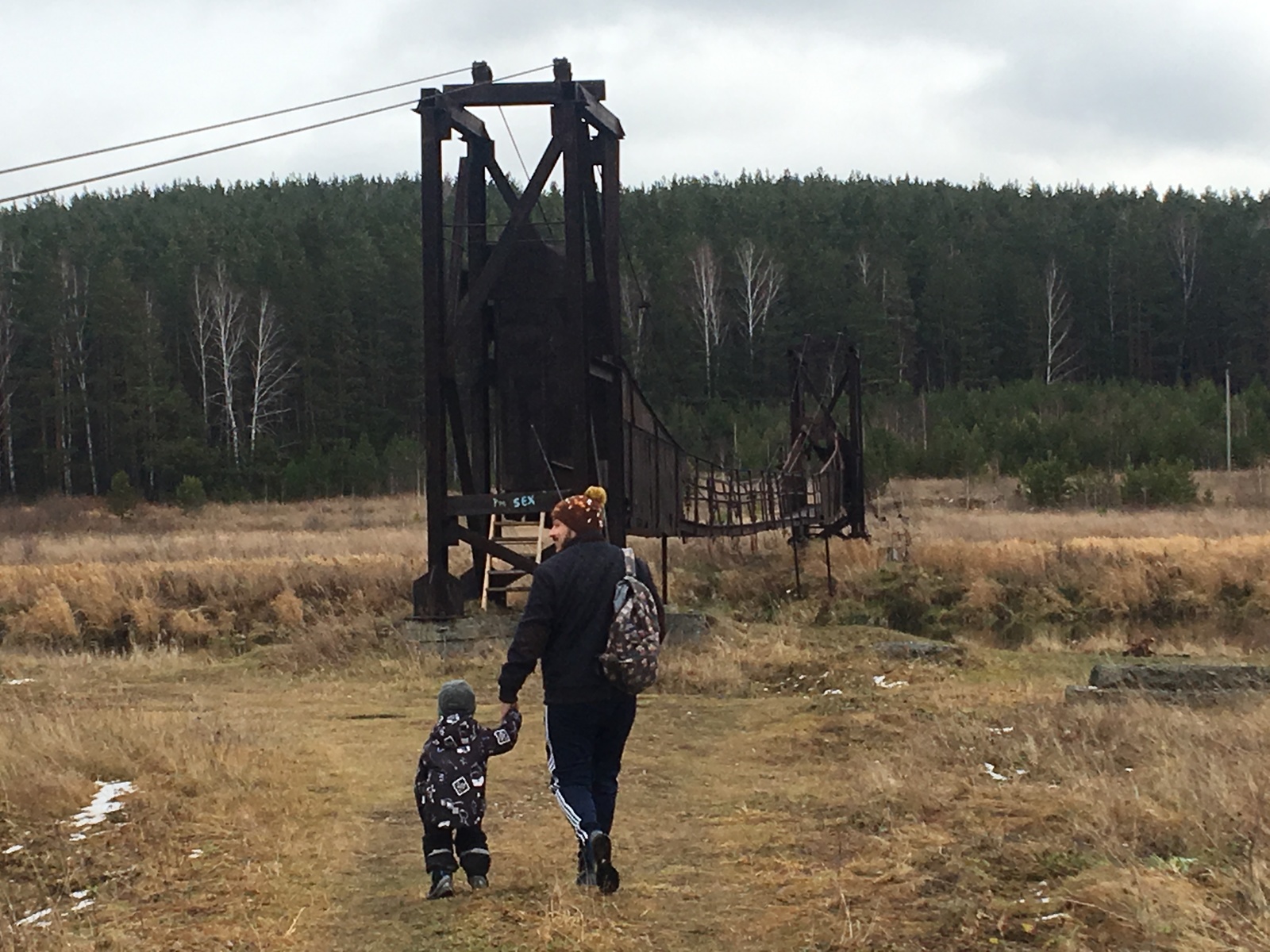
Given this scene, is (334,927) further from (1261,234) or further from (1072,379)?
(1261,234)

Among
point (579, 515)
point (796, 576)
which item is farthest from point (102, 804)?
point (796, 576)

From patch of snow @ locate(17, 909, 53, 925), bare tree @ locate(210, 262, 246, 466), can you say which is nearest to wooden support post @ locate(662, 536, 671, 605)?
patch of snow @ locate(17, 909, 53, 925)

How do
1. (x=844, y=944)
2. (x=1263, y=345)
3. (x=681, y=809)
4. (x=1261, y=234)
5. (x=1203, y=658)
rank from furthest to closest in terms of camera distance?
(x=1261, y=234)
(x=1263, y=345)
(x=1203, y=658)
(x=681, y=809)
(x=844, y=944)

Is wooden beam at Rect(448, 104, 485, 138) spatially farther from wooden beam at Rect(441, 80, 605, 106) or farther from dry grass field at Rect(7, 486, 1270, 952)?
dry grass field at Rect(7, 486, 1270, 952)

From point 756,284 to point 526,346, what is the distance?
203ft

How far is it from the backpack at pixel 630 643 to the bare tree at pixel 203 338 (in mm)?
63453

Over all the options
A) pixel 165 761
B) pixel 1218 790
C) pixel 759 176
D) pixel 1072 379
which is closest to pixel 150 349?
pixel 1072 379

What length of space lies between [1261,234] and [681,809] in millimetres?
96747

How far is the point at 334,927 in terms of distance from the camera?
580 centimetres

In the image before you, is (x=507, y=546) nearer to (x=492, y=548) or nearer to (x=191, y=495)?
(x=492, y=548)

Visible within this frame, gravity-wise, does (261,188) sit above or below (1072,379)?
above

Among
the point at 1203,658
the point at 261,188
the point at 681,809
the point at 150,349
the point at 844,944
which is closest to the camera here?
the point at 844,944

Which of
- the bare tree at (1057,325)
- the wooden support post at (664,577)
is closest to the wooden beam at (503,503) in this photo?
the wooden support post at (664,577)

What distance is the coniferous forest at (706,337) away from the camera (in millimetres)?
57656
